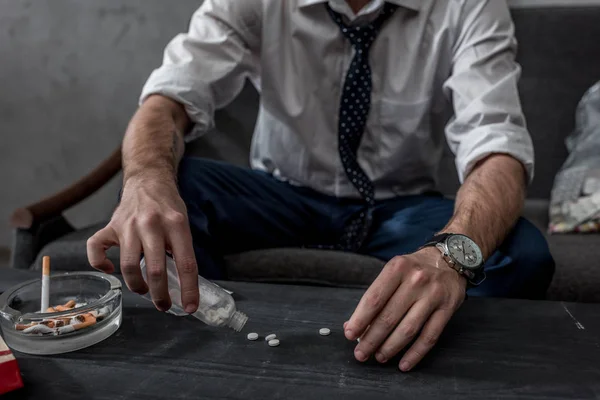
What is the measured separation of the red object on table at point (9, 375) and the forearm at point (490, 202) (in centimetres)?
58

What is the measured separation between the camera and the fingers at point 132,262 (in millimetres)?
683

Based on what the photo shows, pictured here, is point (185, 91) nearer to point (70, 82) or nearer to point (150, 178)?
point (150, 178)

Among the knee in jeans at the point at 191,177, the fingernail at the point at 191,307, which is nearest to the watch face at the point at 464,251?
the fingernail at the point at 191,307

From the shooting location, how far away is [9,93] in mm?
2160

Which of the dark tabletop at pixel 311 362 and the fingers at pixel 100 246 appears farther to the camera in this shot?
the fingers at pixel 100 246

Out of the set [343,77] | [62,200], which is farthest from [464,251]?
[62,200]

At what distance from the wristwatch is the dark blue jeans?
228mm

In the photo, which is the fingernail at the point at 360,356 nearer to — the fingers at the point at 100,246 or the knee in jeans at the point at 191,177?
the fingers at the point at 100,246

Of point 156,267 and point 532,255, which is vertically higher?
point 156,267

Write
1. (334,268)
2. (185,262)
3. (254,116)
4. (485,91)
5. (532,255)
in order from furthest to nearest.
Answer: (254,116), (334,268), (485,91), (532,255), (185,262)

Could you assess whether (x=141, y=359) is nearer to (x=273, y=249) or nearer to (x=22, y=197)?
(x=273, y=249)

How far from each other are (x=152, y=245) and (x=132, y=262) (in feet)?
0.10

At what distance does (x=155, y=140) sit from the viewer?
100 centimetres

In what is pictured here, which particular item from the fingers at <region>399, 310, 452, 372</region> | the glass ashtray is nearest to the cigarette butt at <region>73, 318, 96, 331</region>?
the glass ashtray
